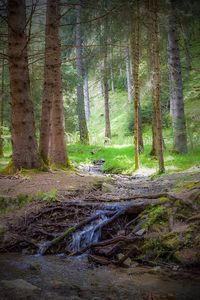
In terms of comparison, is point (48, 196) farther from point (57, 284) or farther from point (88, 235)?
point (57, 284)

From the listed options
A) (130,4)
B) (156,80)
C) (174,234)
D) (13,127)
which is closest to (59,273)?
(174,234)

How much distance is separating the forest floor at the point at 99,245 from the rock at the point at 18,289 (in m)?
0.01

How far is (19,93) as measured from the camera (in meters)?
10.7

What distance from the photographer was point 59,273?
201 inches

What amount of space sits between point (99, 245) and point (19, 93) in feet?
20.4

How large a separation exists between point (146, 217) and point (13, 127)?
581 centimetres

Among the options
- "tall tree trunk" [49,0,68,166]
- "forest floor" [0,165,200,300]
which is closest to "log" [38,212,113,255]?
"forest floor" [0,165,200,300]

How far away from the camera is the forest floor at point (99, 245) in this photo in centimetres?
450

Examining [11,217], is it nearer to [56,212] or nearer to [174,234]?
[56,212]

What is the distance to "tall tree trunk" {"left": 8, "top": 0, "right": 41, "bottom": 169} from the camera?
10.7 m

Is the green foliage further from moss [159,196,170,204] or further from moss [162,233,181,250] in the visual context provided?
moss [162,233,181,250]

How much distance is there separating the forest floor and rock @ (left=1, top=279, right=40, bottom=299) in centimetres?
1

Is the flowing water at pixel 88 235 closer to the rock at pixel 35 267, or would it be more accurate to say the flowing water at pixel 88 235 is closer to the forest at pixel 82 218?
the forest at pixel 82 218

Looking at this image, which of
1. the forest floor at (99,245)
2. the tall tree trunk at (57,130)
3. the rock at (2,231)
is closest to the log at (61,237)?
the forest floor at (99,245)
